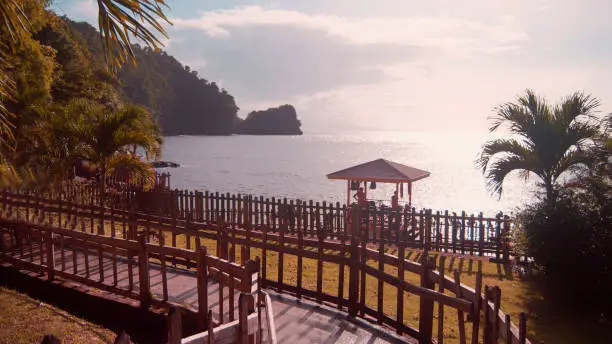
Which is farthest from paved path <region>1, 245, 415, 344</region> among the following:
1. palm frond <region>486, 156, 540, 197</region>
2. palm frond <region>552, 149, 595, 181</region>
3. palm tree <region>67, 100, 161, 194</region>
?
palm frond <region>552, 149, 595, 181</region>

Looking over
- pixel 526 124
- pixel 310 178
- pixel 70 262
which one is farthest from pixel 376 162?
pixel 310 178

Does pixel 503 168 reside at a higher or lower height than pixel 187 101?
lower

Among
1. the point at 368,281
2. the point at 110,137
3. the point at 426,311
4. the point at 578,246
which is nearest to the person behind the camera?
the point at 426,311

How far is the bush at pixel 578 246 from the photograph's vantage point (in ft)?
25.8

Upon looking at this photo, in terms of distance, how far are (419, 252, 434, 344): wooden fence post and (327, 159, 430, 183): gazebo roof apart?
1086 cm

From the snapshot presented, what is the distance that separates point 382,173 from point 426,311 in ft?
38.7

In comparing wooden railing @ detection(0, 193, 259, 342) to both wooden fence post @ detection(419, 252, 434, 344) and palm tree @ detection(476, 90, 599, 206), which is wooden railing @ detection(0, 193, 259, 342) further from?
palm tree @ detection(476, 90, 599, 206)

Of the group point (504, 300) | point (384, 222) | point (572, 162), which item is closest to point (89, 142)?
point (384, 222)

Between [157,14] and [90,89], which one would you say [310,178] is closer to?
[90,89]

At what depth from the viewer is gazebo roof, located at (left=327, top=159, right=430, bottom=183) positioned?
1668 centimetres

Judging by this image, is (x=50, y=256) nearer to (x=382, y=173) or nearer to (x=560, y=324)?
(x=560, y=324)

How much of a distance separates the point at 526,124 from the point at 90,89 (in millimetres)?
25354

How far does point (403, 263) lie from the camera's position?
6051mm

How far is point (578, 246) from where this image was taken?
8094 millimetres
